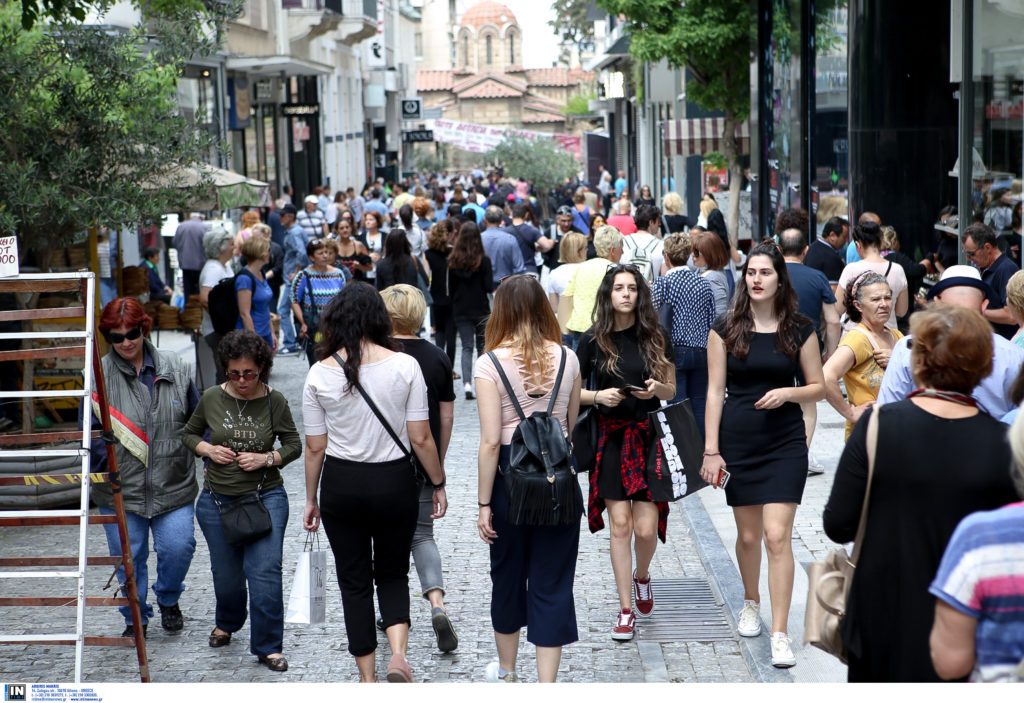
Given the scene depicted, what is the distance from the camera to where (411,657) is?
5855 millimetres

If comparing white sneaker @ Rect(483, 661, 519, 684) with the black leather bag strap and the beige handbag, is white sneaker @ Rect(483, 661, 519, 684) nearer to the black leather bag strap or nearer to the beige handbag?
the black leather bag strap

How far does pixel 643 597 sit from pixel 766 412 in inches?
48.9

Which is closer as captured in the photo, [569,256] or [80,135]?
[80,135]

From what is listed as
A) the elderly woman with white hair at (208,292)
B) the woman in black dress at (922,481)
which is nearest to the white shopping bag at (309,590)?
the woman in black dress at (922,481)

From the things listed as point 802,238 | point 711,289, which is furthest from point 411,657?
point 802,238

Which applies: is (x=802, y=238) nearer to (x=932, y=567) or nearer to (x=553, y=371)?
(x=553, y=371)

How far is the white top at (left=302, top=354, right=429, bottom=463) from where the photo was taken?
502cm

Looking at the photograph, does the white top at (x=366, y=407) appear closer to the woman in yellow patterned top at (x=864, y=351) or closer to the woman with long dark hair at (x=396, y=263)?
the woman in yellow patterned top at (x=864, y=351)

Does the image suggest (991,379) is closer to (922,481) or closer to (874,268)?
(922,481)

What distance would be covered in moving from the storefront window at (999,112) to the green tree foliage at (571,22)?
4395 cm

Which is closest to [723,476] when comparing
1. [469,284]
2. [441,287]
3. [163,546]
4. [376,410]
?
[376,410]

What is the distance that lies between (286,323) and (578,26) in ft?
137

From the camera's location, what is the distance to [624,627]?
5.98 m

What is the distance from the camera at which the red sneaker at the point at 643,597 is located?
6234 millimetres
